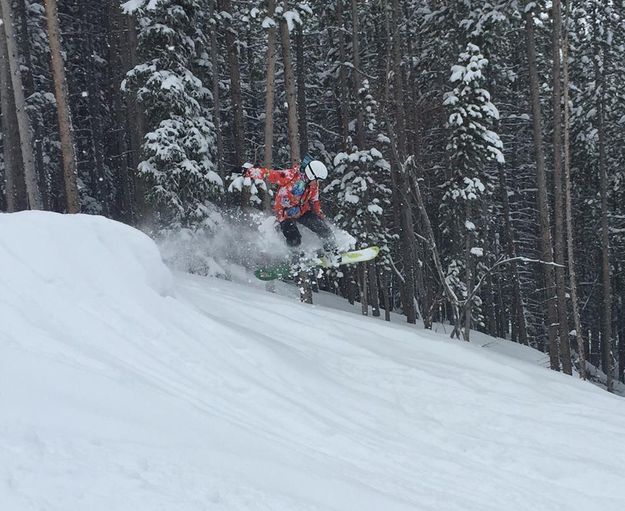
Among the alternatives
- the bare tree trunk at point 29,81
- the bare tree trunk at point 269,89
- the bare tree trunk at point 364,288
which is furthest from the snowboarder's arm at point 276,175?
the bare tree trunk at point 29,81

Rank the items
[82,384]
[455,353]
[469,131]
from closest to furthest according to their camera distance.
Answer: [82,384] < [455,353] < [469,131]

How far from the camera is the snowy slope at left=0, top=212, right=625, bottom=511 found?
341cm

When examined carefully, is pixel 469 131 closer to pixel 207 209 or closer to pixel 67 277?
pixel 207 209

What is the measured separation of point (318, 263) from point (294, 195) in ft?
6.67

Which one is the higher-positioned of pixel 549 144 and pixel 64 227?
pixel 549 144

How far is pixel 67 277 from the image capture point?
6195 mm

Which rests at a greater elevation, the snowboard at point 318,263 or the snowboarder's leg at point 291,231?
the snowboarder's leg at point 291,231

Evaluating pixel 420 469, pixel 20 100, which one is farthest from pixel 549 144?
pixel 420 469

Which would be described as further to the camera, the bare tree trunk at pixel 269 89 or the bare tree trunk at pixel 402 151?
the bare tree trunk at pixel 402 151

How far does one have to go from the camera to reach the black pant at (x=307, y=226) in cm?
1183

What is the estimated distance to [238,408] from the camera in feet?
17.4

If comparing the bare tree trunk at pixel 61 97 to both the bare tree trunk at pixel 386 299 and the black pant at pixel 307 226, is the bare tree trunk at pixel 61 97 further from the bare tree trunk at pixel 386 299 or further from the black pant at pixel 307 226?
the bare tree trunk at pixel 386 299

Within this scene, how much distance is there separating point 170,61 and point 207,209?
3884mm

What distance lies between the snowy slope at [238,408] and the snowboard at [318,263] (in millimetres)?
3824
